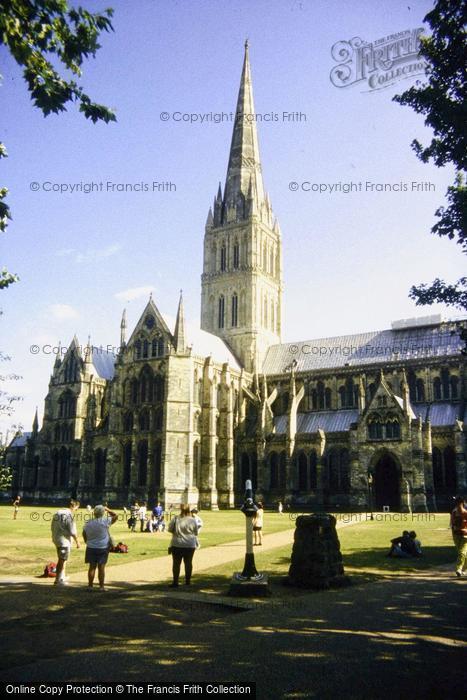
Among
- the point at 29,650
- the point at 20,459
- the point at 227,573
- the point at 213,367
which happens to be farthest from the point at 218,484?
the point at 29,650

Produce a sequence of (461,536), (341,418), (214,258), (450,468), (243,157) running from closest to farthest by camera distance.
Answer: (461,536)
(450,468)
(341,418)
(214,258)
(243,157)

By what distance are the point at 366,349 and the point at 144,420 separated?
24.4 m

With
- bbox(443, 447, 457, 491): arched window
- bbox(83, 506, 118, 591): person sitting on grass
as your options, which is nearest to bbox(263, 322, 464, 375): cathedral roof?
bbox(443, 447, 457, 491): arched window

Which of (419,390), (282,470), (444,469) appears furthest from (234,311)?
(444,469)

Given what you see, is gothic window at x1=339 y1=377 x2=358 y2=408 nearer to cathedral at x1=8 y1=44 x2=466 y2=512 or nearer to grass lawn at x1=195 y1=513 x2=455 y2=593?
cathedral at x1=8 y1=44 x2=466 y2=512

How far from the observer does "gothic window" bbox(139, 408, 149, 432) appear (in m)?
54.1

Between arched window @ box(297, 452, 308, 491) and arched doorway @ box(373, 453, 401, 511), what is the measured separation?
7095 mm

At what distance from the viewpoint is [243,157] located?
73.0 meters

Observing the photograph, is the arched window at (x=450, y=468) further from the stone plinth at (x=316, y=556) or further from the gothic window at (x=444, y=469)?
the stone plinth at (x=316, y=556)

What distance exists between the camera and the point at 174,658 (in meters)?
7.03

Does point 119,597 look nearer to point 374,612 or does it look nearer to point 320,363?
point 374,612

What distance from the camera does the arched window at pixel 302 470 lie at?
5200cm

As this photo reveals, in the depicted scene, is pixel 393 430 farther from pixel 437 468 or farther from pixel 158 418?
pixel 158 418

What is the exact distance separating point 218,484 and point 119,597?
43.5 metres
